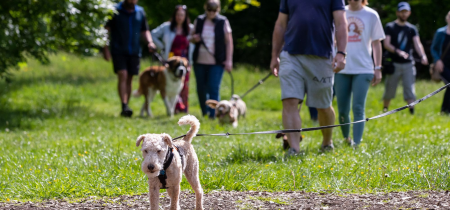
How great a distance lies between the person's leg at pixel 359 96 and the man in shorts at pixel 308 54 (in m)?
0.90

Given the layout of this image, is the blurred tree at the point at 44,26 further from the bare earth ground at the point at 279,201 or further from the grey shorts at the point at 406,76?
the grey shorts at the point at 406,76

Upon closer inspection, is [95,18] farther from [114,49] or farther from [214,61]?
[214,61]

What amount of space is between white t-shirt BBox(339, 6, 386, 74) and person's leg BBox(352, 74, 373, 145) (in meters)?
0.09

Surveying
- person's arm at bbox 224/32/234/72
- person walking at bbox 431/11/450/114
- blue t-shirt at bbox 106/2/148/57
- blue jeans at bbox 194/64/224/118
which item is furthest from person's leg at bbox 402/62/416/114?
blue t-shirt at bbox 106/2/148/57

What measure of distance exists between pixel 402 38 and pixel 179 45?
475cm

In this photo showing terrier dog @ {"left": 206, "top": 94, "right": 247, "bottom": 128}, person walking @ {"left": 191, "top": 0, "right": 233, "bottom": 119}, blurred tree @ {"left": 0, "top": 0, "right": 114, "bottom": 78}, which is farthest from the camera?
person walking @ {"left": 191, "top": 0, "right": 233, "bottom": 119}

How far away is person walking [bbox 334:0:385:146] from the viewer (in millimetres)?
6617

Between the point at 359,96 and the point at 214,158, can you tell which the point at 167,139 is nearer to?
the point at 214,158

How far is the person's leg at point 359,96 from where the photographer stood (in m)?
6.61

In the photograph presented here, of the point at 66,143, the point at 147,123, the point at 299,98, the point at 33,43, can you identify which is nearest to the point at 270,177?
the point at 299,98

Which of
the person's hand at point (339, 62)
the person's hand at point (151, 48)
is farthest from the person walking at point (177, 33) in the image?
the person's hand at point (339, 62)

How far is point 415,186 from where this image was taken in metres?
4.60

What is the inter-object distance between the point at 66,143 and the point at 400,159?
423 centimetres

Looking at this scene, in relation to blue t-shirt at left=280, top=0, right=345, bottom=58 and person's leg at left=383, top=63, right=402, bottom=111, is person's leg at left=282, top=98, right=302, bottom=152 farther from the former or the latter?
person's leg at left=383, top=63, right=402, bottom=111
